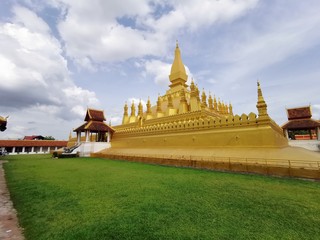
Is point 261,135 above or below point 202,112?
below

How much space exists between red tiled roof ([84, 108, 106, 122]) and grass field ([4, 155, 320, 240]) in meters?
20.8

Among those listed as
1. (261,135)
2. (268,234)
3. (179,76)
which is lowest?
(268,234)

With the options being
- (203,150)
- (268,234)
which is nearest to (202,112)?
(203,150)

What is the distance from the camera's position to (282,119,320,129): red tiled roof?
2561 centimetres

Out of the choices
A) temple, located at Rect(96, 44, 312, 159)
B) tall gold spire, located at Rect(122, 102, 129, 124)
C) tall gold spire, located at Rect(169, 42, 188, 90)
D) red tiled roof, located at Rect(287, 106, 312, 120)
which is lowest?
temple, located at Rect(96, 44, 312, 159)

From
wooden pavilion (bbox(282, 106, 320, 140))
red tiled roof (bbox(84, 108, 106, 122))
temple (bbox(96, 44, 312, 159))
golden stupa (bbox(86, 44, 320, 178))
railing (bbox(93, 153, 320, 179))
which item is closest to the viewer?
railing (bbox(93, 153, 320, 179))

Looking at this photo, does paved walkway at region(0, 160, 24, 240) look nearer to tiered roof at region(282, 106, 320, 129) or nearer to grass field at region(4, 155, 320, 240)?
grass field at region(4, 155, 320, 240)

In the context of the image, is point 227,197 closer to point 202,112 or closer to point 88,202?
point 88,202

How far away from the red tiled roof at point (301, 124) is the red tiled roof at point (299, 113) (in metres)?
0.65

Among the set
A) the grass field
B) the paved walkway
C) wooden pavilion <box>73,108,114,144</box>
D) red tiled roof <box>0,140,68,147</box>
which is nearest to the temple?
wooden pavilion <box>73,108,114,144</box>

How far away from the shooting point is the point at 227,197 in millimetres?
5730

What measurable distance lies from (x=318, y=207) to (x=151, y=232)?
14.9 feet

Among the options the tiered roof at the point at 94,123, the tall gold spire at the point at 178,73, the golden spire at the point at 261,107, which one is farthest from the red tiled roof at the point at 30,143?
the golden spire at the point at 261,107

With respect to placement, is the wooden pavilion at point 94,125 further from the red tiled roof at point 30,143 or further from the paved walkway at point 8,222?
the red tiled roof at point 30,143
